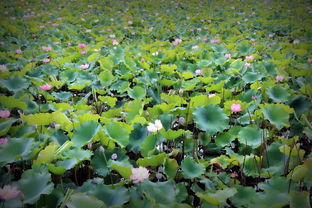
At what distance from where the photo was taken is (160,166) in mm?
896

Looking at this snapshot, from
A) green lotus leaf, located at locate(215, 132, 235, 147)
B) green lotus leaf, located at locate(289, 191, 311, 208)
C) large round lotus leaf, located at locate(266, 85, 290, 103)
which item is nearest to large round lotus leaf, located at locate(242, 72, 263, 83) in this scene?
large round lotus leaf, located at locate(266, 85, 290, 103)

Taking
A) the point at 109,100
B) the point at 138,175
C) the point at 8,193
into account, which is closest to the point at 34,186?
the point at 8,193

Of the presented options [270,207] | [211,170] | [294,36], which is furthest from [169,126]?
[294,36]

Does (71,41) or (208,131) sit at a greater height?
(208,131)

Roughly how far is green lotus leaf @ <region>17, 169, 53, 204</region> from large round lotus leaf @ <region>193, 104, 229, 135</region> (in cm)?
54

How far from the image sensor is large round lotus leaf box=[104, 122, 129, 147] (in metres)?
0.92

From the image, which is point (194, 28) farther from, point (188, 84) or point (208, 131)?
point (208, 131)

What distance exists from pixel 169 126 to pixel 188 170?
0.89 ft

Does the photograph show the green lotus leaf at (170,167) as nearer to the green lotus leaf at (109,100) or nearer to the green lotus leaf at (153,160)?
the green lotus leaf at (153,160)

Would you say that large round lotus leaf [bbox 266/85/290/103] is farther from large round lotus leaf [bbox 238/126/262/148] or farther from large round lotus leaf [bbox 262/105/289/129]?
large round lotus leaf [bbox 238/126/262/148]

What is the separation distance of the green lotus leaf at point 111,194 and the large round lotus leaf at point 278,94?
799mm

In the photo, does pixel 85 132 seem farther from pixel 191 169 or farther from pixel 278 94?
pixel 278 94

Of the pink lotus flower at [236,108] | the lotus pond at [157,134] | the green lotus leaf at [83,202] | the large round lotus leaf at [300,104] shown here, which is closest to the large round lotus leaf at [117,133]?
the lotus pond at [157,134]

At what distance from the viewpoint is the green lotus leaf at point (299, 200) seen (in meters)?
0.61
